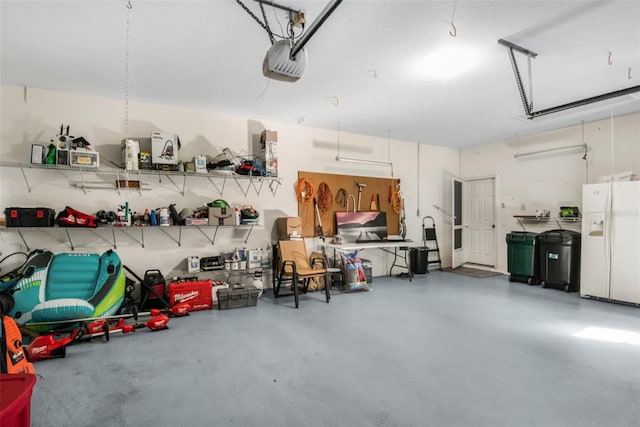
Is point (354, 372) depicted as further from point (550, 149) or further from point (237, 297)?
point (550, 149)

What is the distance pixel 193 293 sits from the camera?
4.40m

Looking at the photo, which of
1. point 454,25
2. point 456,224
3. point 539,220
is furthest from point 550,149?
point 454,25

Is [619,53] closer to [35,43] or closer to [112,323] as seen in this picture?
[35,43]

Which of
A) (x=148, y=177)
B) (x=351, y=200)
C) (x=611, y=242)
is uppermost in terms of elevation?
(x=148, y=177)

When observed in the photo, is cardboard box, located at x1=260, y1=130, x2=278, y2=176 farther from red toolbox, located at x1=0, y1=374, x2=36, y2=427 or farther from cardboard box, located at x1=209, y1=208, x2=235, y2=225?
red toolbox, located at x1=0, y1=374, x2=36, y2=427

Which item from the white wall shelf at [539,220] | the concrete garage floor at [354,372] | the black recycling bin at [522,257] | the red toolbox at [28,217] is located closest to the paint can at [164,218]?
the red toolbox at [28,217]

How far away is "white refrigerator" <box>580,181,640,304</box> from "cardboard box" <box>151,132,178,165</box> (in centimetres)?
644

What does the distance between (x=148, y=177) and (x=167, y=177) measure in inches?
10.1

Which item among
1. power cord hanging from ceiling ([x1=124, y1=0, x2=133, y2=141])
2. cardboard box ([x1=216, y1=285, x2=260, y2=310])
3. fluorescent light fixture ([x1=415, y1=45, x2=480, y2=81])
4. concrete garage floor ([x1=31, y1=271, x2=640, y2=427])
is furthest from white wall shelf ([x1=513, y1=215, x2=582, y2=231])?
power cord hanging from ceiling ([x1=124, y1=0, x2=133, y2=141])

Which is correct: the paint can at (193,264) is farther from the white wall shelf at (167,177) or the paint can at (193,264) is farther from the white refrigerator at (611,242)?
the white refrigerator at (611,242)

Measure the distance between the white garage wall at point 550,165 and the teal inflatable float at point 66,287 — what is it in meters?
7.30

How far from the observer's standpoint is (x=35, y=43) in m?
3.06

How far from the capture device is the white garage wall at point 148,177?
13.3 ft

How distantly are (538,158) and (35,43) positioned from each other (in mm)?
7947
